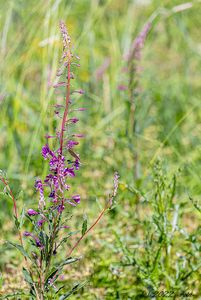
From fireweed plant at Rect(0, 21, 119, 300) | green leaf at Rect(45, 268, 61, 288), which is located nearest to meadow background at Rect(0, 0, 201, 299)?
fireweed plant at Rect(0, 21, 119, 300)

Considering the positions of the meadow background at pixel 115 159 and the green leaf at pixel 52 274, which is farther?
the meadow background at pixel 115 159

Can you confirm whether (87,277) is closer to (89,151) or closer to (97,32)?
(89,151)

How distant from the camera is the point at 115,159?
8.10 feet

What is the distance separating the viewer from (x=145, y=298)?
159 cm

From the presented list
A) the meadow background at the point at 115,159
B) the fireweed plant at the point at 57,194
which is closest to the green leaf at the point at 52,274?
the fireweed plant at the point at 57,194

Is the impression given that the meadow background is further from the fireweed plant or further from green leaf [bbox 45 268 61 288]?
green leaf [bbox 45 268 61 288]

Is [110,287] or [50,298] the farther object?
[110,287]

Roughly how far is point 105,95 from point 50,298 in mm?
1831

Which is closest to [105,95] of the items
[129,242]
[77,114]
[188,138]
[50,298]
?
[77,114]

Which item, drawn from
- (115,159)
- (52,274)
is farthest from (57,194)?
(115,159)

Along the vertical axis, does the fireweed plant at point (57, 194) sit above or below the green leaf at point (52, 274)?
above

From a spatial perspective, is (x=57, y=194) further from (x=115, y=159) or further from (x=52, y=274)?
(x=115, y=159)

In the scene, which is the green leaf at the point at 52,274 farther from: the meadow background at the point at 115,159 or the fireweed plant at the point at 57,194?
the meadow background at the point at 115,159

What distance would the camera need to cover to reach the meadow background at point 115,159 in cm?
157
